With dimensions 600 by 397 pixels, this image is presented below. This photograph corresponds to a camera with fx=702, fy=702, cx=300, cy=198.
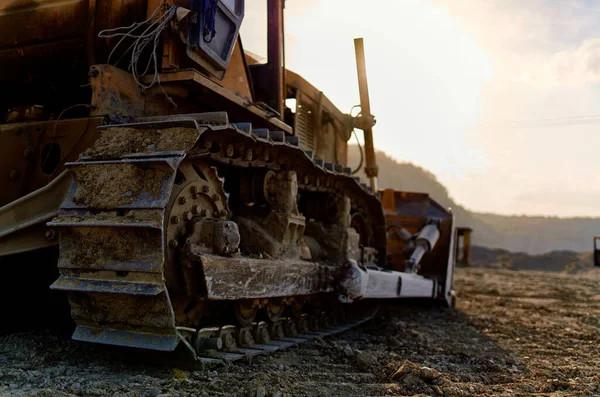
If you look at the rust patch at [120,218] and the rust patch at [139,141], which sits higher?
the rust patch at [139,141]

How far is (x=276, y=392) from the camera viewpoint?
134 inches

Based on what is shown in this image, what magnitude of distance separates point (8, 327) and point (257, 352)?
5.30 ft

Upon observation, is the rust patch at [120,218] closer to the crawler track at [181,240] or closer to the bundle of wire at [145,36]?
the crawler track at [181,240]

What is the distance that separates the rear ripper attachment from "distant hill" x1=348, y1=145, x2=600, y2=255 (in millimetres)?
54406

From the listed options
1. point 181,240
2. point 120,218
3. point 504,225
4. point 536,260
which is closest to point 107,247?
point 120,218

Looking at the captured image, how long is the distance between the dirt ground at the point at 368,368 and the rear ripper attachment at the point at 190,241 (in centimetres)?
23

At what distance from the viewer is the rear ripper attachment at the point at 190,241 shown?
11.5 feet

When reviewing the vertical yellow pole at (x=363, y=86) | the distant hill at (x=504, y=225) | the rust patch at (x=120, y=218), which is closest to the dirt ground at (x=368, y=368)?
the rust patch at (x=120, y=218)

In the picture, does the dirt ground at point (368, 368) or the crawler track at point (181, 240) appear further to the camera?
the crawler track at point (181, 240)

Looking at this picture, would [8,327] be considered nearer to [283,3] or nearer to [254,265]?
[254,265]

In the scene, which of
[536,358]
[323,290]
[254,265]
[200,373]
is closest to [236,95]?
[254,265]

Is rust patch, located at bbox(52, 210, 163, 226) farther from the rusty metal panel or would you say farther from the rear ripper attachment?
the rusty metal panel

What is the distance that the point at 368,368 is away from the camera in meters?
4.33

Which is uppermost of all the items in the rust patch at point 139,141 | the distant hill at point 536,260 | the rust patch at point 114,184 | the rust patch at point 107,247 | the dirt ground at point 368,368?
the rust patch at point 139,141
